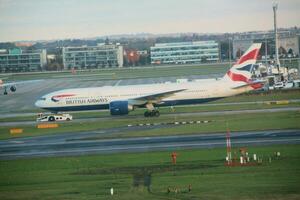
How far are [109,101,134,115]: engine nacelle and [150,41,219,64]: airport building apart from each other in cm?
11644

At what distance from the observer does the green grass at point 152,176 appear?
25.4 meters

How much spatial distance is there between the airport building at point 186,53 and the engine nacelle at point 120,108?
116438 mm

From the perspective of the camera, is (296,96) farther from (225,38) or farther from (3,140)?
(225,38)

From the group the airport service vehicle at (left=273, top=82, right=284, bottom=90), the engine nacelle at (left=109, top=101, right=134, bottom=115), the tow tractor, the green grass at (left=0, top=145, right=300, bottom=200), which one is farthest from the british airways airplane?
the green grass at (left=0, top=145, right=300, bottom=200)

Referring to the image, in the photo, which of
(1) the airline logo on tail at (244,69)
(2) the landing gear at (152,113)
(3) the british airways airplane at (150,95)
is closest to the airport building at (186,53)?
(1) the airline logo on tail at (244,69)

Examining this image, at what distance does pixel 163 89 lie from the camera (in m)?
56.3

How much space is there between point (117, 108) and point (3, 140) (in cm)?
1273

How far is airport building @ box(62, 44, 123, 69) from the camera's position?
171 metres

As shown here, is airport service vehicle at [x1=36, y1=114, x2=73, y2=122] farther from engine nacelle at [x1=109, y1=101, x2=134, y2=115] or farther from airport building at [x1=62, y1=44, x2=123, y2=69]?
airport building at [x1=62, y1=44, x2=123, y2=69]

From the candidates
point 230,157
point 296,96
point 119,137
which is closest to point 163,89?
point 119,137

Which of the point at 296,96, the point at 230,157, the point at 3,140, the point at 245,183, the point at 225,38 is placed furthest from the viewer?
the point at 225,38

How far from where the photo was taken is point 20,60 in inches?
6334

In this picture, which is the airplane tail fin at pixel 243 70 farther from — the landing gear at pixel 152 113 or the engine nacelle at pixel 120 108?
the engine nacelle at pixel 120 108

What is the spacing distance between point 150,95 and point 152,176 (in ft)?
88.4
